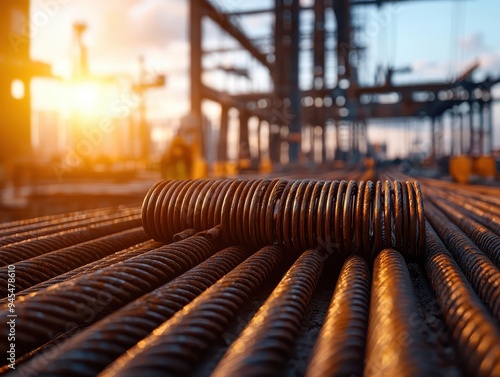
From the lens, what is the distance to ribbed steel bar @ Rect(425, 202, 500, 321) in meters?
1.79

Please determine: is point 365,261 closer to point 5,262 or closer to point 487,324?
point 487,324

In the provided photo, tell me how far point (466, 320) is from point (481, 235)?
1.55 meters

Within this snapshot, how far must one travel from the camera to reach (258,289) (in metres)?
2.40

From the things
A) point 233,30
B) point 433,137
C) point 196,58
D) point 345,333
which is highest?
point 233,30

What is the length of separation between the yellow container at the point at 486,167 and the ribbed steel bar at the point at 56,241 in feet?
35.3

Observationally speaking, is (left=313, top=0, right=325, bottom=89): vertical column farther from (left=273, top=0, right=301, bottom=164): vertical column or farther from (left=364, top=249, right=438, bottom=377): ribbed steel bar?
(left=364, top=249, right=438, bottom=377): ribbed steel bar

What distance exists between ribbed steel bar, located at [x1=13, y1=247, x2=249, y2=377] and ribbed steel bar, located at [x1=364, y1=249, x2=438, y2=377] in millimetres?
770

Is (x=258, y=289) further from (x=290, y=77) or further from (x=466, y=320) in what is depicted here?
(x=290, y=77)

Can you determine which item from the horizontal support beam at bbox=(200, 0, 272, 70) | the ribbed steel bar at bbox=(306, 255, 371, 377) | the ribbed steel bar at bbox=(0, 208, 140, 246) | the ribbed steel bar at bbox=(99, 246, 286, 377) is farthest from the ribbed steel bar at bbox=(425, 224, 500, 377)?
the horizontal support beam at bbox=(200, 0, 272, 70)

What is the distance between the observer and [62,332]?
5.82 feet

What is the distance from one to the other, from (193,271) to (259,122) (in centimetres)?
2123

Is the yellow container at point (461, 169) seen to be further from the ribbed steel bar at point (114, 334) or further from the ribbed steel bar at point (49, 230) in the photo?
the ribbed steel bar at point (114, 334)

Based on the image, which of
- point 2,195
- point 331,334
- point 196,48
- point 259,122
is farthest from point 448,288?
point 259,122

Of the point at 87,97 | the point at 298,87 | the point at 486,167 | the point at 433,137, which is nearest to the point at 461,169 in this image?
the point at 486,167
